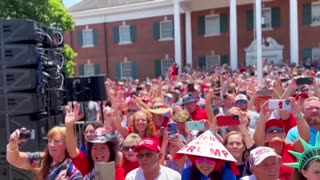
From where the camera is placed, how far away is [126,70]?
37.0 m

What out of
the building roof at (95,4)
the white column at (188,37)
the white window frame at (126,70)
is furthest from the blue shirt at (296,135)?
the white window frame at (126,70)

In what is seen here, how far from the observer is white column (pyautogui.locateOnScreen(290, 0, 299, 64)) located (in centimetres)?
2814

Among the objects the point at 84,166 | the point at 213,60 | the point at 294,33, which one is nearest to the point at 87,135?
the point at 84,166

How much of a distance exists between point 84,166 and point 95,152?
0.21 meters

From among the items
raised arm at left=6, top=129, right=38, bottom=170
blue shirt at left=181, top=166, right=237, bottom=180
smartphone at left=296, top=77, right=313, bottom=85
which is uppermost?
smartphone at left=296, top=77, right=313, bottom=85

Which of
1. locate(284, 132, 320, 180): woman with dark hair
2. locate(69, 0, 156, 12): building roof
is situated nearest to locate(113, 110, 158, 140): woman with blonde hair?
locate(284, 132, 320, 180): woman with dark hair

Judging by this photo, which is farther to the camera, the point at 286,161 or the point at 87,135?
the point at 87,135

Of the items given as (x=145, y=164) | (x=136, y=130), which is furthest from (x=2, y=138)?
(x=145, y=164)

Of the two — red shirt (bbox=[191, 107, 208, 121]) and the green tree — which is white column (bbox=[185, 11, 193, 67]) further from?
red shirt (bbox=[191, 107, 208, 121])

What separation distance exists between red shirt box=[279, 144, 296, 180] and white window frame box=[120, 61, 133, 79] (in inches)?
1249

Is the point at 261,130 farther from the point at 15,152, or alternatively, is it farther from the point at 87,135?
the point at 15,152

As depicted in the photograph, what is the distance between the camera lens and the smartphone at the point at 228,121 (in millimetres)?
5309

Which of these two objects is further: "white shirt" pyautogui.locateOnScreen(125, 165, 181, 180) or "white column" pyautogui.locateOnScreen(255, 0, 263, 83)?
"white column" pyautogui.locateOnScreen(255, 0, 263, 83)

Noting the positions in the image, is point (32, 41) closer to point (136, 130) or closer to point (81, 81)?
point (81, 81)
